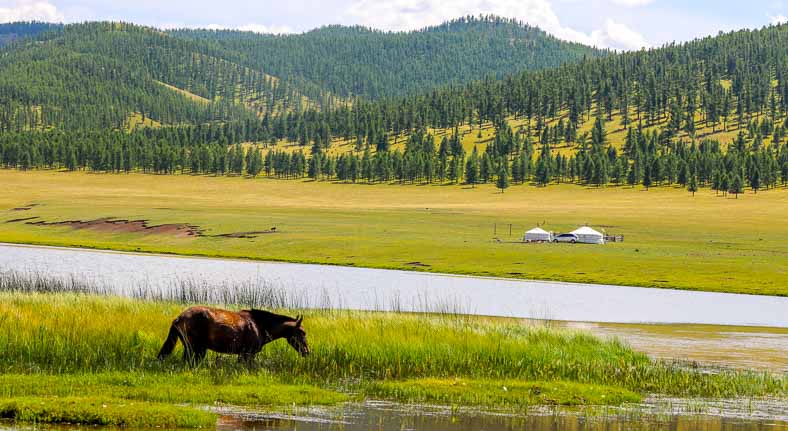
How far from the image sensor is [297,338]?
81.8ft

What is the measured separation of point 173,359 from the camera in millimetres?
23875

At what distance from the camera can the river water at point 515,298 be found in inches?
1492

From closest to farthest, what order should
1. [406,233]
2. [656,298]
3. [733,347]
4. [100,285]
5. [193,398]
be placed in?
1. [193,398]
2. [733,347]
3. [100,285]
4. [656,298]
5. [406,233]

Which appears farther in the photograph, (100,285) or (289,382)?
(100,285)

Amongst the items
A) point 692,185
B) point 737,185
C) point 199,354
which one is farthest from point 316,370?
point 692,185

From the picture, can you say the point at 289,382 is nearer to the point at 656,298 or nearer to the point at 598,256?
the point at 656,298

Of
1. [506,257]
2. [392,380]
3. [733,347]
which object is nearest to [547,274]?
[506,257]

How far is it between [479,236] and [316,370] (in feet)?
240

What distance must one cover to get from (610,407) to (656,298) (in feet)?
122

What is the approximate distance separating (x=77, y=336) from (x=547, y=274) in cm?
5134

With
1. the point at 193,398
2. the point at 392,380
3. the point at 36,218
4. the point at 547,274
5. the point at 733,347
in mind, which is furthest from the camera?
the point at 36,218

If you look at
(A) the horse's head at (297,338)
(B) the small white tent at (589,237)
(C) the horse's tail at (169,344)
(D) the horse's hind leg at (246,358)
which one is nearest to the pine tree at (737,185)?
(B) the small white tent at (589,237)

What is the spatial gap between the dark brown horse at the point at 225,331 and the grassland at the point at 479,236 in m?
45.0

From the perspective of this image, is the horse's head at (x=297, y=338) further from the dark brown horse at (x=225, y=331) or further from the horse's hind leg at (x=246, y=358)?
the horse's hind leg at (x=246, y=358)
